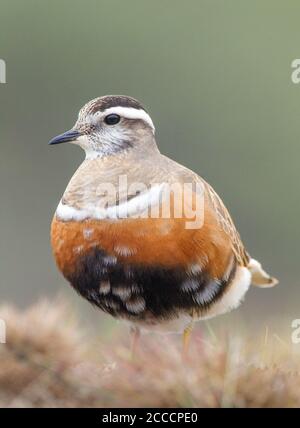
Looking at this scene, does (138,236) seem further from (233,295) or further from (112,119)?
(112,119)

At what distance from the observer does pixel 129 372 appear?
14.1ft

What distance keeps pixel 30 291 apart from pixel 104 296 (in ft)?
13.2

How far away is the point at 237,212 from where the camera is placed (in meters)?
12.7

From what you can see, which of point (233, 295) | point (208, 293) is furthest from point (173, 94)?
point (208, 293)

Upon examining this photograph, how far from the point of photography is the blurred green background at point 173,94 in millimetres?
11398

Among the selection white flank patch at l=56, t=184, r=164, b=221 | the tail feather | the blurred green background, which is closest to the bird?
white flank patch at l=56, t=184, r=164, b=221

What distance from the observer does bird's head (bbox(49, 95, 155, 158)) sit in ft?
18.9

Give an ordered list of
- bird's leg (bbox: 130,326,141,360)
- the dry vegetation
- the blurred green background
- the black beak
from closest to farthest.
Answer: the dry vegetation
bird's leg (bbox: 130,326,141,360)
the black beak
the blurred green background

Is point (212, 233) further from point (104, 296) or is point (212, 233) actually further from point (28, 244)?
point (28, 244)

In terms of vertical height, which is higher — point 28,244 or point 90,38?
point 90,38

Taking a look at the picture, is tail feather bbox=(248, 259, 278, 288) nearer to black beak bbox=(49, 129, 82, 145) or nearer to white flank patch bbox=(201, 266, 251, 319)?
white flank patch bbox=(201, 266, 251, 319)

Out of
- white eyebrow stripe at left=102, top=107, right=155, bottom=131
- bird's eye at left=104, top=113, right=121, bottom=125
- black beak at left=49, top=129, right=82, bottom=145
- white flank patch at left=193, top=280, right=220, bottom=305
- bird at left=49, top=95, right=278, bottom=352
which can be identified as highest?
white eyebrow stripe at left=102, top=107, right=155, bottom=131

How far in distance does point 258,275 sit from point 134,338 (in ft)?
5.06

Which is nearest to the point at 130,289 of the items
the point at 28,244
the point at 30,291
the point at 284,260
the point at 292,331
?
the point at 292,331
